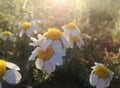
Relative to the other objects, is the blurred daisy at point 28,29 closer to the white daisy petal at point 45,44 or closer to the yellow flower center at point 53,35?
the yellow flower center at point 53,35

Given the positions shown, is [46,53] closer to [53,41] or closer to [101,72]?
[53,41]

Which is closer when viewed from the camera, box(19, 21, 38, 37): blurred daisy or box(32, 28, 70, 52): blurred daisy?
box(32, 28, 70, 52): blurred daisy

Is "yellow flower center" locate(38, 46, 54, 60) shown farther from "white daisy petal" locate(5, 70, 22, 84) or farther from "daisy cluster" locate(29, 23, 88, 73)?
"white daisy petal" locate(5, 70, 22, 84)

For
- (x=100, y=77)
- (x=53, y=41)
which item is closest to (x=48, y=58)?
(x=53, y=41)

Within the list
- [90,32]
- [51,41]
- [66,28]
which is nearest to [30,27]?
[66,28]

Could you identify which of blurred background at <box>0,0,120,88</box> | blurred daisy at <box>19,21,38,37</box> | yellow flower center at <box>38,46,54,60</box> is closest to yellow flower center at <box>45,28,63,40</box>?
yellow flower center at <box>38,46,54,60</box>

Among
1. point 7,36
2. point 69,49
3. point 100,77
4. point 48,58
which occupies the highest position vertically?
point 7,36

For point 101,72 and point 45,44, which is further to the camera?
point 101,72
